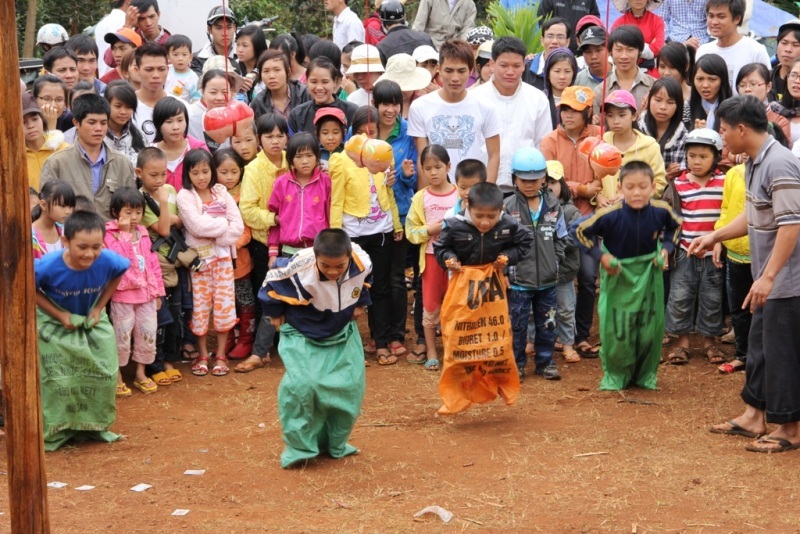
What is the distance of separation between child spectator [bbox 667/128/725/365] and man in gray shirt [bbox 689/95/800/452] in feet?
5.79

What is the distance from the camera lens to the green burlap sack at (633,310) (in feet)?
25.7

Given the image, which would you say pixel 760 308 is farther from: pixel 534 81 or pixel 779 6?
pixel 779 6

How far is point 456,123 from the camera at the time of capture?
29.5 ft

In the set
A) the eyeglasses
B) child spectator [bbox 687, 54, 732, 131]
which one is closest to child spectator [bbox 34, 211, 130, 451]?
child spectator [bbox 687, 54, 732, 131]

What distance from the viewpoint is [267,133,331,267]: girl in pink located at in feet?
28.7

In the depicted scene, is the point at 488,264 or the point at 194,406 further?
the point at 194,406

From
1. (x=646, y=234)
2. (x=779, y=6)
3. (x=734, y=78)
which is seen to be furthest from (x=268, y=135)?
(x=779, y=6)

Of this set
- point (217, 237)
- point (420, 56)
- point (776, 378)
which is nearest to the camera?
point (776, 378)

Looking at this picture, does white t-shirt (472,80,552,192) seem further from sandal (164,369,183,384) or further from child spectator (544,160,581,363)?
sandal (164,369,183,384)

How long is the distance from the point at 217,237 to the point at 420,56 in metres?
3.14

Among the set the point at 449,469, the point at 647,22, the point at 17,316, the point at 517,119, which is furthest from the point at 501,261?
the point at 647,22

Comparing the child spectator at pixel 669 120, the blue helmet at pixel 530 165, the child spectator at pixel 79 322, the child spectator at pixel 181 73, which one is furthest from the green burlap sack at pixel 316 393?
the child spectator at pixel 181 73

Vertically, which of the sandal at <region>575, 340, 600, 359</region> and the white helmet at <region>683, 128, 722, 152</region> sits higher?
the white helmet at <region>683, 128, 722, 152</region>

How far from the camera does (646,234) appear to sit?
7848mm
